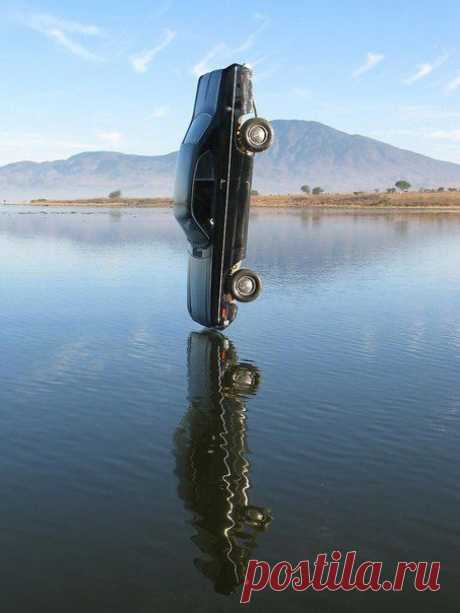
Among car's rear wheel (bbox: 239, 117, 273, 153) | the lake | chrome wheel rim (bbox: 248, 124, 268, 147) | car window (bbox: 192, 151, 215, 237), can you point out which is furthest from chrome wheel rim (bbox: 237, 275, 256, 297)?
chrome wheel rim (bbox: 248, 124, 268, 147)

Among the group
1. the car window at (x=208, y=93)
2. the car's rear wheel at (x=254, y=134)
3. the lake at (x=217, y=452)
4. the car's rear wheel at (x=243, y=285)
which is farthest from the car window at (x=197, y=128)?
the lake at (x=217, y=452)

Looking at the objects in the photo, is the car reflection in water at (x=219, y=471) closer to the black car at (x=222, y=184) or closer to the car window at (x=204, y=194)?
the black car at (x=222, y=184)

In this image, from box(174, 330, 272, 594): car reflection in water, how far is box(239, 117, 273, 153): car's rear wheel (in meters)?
4.57

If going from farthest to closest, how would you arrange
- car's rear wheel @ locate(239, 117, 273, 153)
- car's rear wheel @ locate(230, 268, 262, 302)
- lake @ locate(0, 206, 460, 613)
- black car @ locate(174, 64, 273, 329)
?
car's rear wheel @ locate(230, 268, 262, 302), black car @ locate(174, 64, 273, 329), car's rear wheel @ locate(239, 117, 273, 153), lake @ locate(0, 206, 460, 613)

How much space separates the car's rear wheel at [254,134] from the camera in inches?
Result: 568

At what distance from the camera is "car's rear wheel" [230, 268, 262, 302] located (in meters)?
15.0

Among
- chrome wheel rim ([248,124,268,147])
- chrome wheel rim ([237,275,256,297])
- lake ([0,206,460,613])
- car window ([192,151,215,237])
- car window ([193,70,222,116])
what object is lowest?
lake ([0,206,460,613])

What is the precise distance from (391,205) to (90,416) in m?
144

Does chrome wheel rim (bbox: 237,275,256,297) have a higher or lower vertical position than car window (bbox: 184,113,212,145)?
lower

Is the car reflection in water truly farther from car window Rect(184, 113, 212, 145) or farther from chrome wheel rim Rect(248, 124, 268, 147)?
car window Rect(184, 113, 212, 145)

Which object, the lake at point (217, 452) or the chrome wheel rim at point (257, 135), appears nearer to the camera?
the lake at point (217, 452)

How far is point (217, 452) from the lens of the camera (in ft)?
32.9

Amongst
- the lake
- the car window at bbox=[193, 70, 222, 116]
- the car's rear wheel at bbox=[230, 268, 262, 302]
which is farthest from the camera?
→ the car's rear wheel at bbox=[230, 268, 262, 302]

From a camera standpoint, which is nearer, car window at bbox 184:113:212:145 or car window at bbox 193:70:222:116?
car window at bbox 184:113:212:145
